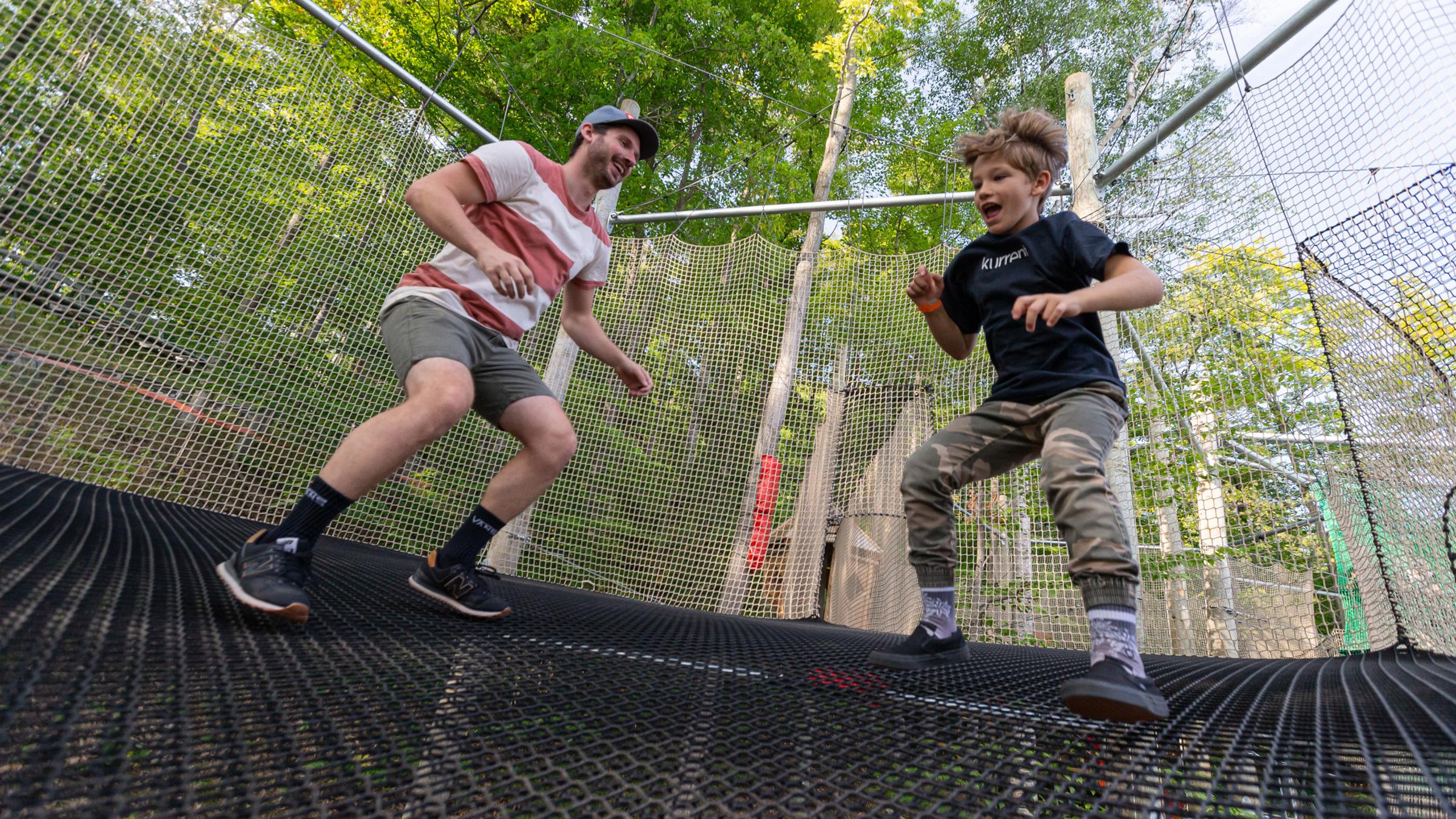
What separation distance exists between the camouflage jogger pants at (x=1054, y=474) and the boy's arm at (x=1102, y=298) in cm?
21

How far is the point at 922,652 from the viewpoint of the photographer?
5.27ft

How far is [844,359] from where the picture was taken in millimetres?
4695

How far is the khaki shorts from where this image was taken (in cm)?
164

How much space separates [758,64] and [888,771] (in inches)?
393

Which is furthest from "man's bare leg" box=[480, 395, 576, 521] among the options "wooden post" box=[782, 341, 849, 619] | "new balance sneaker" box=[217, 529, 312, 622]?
"wooden post" box=[782, 341, 849, 619]

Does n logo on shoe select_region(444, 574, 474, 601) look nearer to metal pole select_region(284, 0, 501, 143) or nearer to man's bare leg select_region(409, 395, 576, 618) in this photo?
man's bare leg select_region(409, 395, 576, 618)

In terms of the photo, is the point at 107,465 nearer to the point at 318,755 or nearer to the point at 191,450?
the point at 191,450

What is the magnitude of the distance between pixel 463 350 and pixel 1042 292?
1.38m

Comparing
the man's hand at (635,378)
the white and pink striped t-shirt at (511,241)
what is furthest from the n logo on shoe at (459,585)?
the man's hand at (635,378)

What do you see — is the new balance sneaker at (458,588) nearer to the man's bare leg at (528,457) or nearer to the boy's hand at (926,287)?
the man's bare leg at (528,457)

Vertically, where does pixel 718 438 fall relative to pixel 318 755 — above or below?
above

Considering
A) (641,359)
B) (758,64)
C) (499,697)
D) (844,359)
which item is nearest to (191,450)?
(641,359)

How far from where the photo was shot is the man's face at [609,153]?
197 cm

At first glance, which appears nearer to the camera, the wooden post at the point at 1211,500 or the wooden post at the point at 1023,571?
the wooden post at the point at 1211,500
